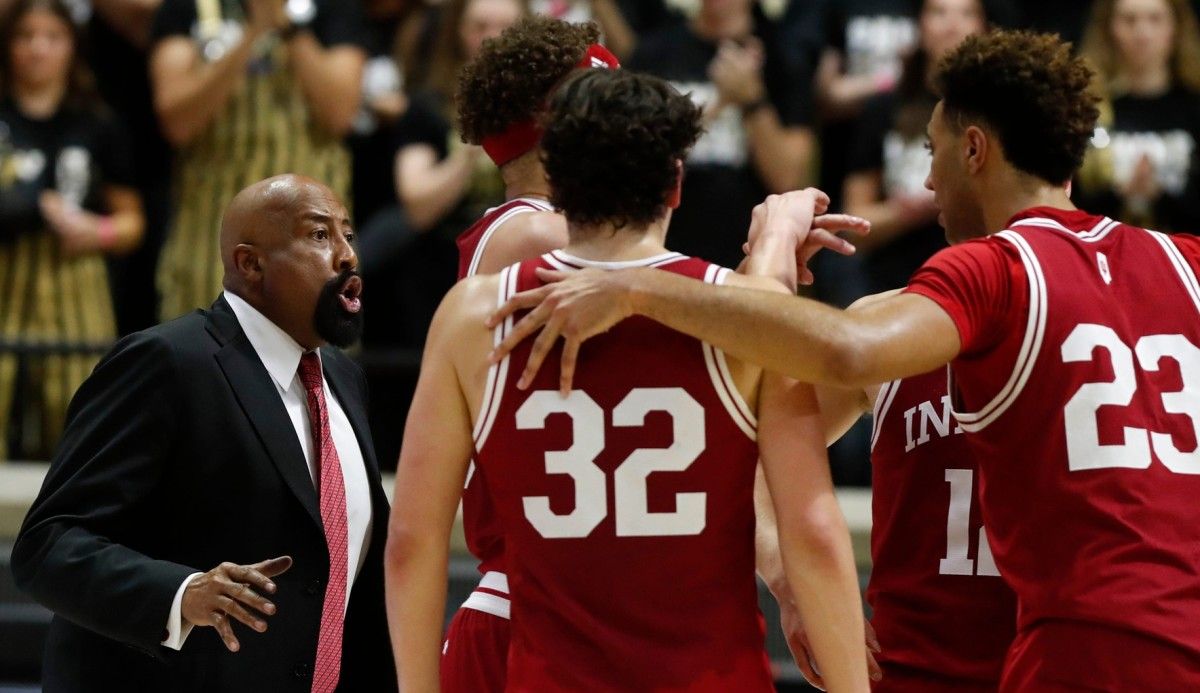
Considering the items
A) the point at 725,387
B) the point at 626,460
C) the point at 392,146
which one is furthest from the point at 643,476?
the point at 392,146

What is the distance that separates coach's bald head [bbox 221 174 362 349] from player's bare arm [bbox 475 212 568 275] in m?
0.37

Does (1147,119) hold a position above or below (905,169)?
above

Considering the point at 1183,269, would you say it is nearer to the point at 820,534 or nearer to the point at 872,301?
the point at 872,301

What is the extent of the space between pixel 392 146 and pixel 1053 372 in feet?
13.7

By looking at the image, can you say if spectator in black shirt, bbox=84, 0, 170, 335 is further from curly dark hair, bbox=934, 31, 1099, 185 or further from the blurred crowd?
curly dark hair, bbox=934, 31, 1099, 185

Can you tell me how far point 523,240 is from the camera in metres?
3.06

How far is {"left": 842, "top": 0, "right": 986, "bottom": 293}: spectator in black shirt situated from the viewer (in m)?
6.10

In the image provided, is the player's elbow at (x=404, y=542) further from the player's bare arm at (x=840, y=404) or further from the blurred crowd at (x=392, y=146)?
the blurred crowd at (x=392, y=146)

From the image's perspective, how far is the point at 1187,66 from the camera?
250 inches

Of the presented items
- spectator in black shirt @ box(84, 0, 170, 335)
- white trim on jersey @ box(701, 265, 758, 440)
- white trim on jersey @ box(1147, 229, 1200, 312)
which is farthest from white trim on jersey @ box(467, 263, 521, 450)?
spectator in black shirt @ box(84, 0, 170, 335)

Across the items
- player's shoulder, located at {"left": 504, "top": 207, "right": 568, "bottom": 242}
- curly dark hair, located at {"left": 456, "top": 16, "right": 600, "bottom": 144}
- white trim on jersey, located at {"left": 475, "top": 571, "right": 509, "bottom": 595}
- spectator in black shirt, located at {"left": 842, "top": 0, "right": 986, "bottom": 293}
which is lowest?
white trim on jersey, located at {"left": 475, "top": 571, "right": 509, "bottom": 595}

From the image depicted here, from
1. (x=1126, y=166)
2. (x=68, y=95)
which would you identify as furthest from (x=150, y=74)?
(x=1126, y=166)

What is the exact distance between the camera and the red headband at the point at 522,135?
3.24 m

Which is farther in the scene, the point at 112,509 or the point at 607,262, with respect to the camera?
the point at 112,509
